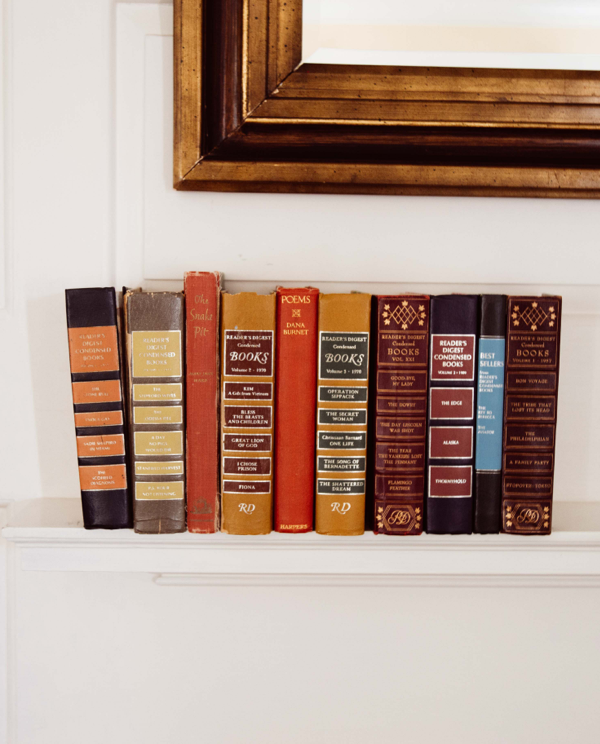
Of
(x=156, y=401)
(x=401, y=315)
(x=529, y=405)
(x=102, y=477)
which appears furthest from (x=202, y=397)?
(x=529, y=405)

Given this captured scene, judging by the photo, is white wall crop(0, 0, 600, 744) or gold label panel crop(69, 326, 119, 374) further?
white wall crop(0, 0, 600, 744)

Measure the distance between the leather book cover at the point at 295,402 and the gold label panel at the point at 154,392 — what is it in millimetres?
134

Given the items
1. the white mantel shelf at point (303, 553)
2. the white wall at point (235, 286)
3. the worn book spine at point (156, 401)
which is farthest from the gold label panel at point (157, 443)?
the white wall at point (235, 286)

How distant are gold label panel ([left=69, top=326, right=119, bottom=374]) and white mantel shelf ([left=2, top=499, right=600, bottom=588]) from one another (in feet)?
0.74

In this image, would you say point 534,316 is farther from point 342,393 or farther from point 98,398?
point 98,398

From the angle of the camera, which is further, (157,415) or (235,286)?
(235,286)

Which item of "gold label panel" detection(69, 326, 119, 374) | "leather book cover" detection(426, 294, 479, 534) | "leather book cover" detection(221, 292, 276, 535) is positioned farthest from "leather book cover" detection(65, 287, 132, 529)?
"leather book cover" detection(426, 294, 479, 534)

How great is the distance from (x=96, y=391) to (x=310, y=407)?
0.91ft

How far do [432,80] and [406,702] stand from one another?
1016 millimetres

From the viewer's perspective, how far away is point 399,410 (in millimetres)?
712

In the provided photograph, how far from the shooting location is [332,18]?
0.82m

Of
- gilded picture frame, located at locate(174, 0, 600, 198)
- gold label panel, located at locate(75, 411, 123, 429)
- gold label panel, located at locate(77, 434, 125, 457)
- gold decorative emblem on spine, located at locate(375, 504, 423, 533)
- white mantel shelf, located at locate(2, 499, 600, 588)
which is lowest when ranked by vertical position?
white mantel shelf, located at locate(2, 499, 600, 588)

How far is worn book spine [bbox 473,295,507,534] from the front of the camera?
0.72 metres

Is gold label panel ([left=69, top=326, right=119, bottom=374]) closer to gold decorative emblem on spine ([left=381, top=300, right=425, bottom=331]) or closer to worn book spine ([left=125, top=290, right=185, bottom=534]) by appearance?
worn book spine ([left=125, top=290, right=185, bottom=534])
